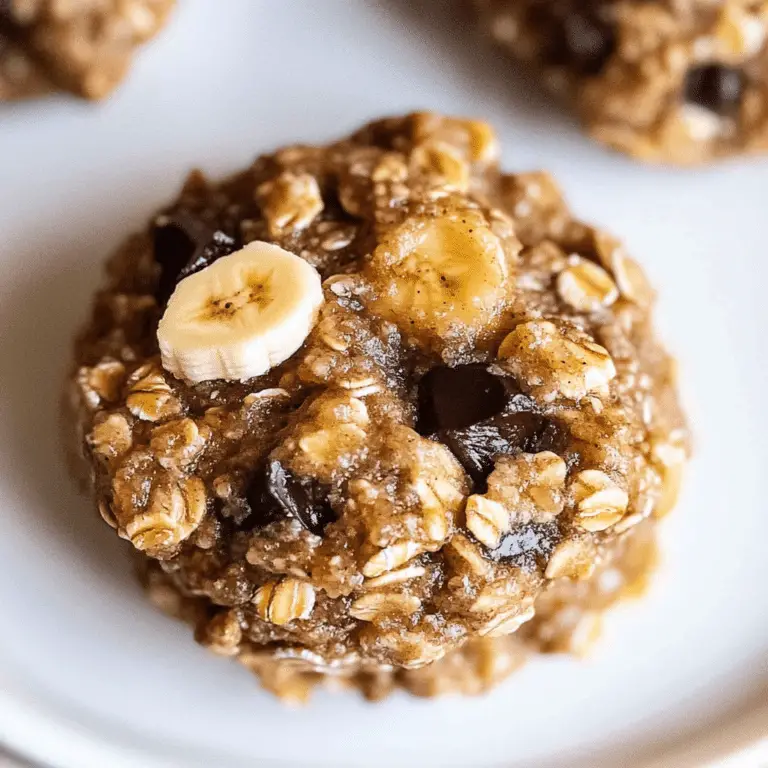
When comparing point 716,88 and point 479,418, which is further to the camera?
point 716,88

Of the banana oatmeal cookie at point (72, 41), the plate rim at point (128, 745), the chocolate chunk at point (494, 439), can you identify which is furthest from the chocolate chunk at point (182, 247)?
the plate rim at point (128, 745)

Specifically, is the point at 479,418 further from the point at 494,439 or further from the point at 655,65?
the point at 655,65

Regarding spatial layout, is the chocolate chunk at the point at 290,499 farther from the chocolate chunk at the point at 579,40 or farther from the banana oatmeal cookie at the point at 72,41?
the chocolate chunk at the point at 579,40

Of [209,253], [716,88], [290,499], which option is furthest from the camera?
[716,88]

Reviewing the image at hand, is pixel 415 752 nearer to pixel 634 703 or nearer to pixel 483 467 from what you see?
pixel 634 703

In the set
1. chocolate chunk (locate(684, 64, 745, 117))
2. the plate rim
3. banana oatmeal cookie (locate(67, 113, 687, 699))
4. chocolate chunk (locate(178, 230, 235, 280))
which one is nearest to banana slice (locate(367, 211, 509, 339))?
banana oatmeal cookie (locate(67, 113, 687, 699))

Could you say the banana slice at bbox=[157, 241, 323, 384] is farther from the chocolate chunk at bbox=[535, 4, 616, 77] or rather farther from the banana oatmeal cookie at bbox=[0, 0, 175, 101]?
the chocolate chunk at bbox=[535, 4, 616, 77]

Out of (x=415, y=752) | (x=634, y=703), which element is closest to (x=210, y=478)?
(x=415, y=752)

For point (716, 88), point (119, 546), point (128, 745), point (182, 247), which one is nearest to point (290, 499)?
point (182, 247)
